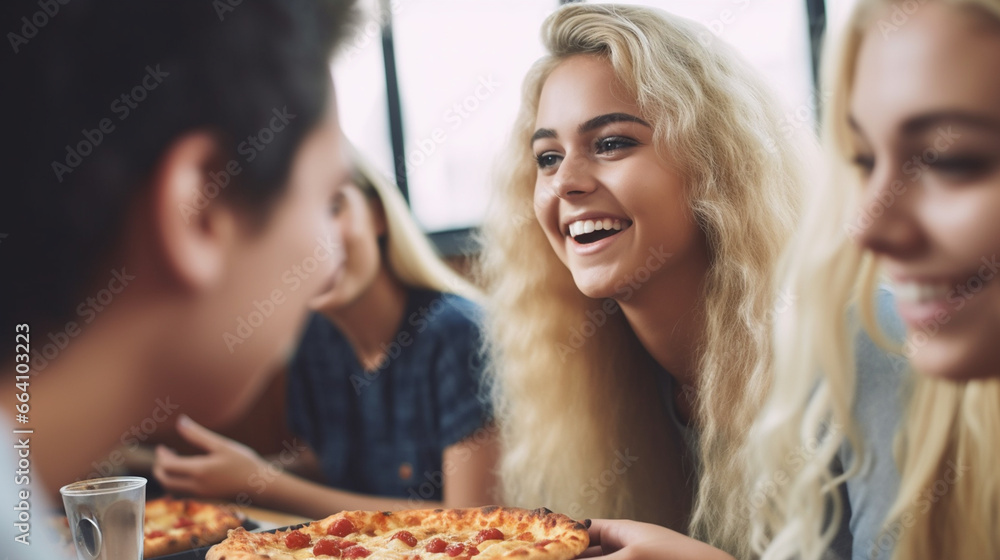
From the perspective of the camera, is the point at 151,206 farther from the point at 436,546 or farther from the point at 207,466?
the point at 436,546

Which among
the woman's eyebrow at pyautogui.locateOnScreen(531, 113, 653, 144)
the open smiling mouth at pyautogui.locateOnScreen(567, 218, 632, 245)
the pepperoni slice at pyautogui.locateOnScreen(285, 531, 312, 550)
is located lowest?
the pepperoni slice at pyautogui.locateOnScreen(285, 531, 312, 550)

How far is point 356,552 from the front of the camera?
1.17 meters

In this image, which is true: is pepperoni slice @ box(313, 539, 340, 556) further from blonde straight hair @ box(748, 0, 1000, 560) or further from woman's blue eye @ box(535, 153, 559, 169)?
woman's blue eye @ box(535, 153, 559, 169)

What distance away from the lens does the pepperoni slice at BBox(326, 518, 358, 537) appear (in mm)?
1285

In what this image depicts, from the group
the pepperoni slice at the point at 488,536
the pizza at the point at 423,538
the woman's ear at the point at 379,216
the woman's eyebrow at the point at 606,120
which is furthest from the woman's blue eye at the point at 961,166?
the woman's ear at the point at 379,216

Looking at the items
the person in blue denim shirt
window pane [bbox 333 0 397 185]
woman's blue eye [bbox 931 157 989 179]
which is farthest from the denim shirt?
woman's blue eye [bbox 931 157 989 179]

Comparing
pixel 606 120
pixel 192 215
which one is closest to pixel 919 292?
pixel 606 120

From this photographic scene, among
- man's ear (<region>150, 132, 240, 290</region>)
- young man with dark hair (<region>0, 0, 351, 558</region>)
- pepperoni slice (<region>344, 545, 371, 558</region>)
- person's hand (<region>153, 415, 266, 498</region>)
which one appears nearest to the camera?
pepperoni slice (<region>344, 545, 371, 558</region>)

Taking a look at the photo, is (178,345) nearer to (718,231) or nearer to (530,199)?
(530,199)

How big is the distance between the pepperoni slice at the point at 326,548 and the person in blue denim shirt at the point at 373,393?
672 mm

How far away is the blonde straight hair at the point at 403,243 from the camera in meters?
2.06

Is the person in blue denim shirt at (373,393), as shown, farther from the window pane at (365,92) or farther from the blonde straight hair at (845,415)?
the blonde straight hair at (845,415)

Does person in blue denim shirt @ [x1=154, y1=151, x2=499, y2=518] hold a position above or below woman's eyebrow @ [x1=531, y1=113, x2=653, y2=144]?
below

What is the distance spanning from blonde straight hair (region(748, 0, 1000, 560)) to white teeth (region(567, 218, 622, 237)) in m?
0.33
